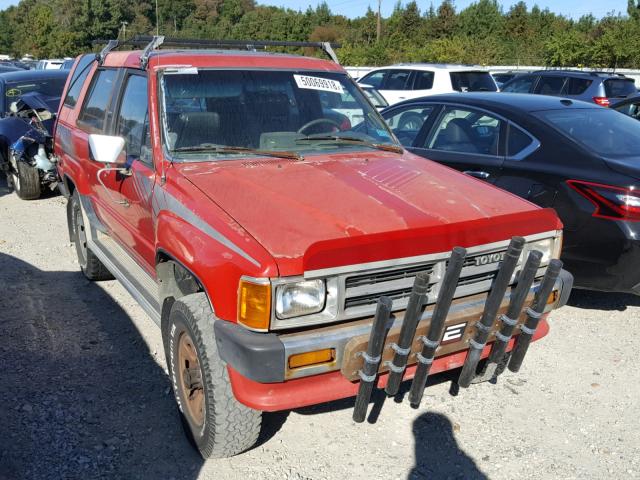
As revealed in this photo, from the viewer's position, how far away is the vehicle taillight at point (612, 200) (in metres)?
4.39

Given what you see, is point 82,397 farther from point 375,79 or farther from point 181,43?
point 375,79

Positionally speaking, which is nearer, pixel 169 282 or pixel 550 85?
pixel 169 282

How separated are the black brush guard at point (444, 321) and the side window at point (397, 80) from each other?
12.7 meters

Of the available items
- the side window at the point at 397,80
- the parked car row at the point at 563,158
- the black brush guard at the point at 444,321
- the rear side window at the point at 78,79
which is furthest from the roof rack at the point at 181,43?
the side window at the point at 397,80

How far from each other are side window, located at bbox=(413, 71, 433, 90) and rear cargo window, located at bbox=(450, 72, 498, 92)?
0.51 meters

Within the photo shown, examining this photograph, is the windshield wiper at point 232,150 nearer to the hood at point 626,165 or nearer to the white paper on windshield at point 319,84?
the white paper on windshield at point 319,84

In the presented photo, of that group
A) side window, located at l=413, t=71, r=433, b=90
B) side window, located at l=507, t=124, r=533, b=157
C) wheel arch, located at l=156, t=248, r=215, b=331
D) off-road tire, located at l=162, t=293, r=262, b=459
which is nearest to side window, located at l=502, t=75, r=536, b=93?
side window, located at l=413, t=71, r=433, b=90

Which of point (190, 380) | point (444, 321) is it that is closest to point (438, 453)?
point (444, 321)

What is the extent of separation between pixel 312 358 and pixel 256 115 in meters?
1.82

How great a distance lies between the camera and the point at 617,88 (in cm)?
1480

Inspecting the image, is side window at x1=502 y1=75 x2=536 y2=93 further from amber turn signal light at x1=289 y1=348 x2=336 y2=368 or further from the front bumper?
amber turn signal light at x1=289 y1=348 x2=336 y2=368

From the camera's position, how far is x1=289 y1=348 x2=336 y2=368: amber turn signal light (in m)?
2.67

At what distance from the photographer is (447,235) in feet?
9.57

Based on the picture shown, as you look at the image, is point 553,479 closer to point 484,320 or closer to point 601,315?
point 484,320
